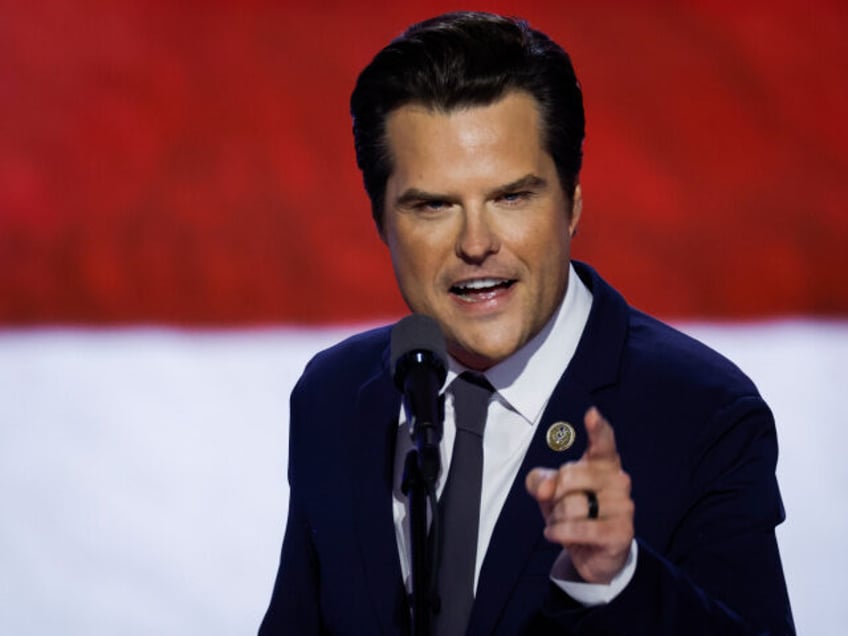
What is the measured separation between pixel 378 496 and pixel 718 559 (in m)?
0.51

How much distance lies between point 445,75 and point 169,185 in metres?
1.13

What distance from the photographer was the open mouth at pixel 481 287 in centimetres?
178

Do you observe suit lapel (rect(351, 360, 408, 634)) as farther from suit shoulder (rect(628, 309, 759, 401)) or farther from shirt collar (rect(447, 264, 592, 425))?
suit shoulder (rect(628, 309, 759, 401))

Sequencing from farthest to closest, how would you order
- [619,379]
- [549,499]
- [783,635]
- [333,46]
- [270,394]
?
[333,46], [270,394], [619,379], [783,635], [549,499]

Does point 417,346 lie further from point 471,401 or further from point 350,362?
point 350,362

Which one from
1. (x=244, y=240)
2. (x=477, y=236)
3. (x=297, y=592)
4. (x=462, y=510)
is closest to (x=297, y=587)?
(x=297, y=592)

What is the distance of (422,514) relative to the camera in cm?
125

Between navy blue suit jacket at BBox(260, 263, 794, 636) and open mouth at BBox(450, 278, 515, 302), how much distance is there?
141mm

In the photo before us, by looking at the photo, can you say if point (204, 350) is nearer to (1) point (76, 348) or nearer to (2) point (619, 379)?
(1) point (76, 348)

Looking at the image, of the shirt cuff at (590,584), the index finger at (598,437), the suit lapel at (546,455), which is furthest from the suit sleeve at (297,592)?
the index finger at (598,437)

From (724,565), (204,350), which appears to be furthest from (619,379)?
(204,350)

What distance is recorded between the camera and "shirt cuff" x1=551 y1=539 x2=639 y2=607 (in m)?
1.34

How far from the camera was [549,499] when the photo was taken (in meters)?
1.24

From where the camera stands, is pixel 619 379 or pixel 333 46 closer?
pixel 619 379
